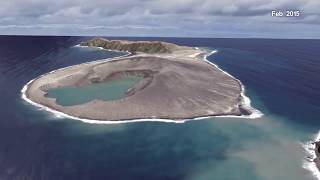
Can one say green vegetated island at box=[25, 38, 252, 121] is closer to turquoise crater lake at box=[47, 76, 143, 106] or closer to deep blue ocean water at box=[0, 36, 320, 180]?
turquoise crater lake at box=[47, 76, 143, 106]

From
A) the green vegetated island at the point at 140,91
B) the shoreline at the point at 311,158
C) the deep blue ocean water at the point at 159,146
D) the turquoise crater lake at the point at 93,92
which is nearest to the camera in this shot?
the deep blue ocean water at the point at 159,146

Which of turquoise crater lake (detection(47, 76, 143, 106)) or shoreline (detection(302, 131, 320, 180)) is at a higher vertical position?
A: turquoise crater lake (detection(47, 76, 143, 106))

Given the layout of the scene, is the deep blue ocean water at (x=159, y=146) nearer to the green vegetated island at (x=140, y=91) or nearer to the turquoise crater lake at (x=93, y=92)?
the green vegetated island at (x=140, y=91)

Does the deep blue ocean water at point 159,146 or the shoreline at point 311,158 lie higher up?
the deep blue ocean water at point 159,146

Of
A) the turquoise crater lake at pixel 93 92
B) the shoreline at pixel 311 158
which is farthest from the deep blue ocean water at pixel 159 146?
the turquoise crater lake at pixel 93 92

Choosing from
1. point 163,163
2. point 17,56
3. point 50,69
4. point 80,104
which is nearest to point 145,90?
point 80,104

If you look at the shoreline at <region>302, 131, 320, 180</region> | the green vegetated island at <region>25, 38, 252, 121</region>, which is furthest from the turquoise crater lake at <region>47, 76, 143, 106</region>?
the shoreline at <region>302, 131, 320, 180</region>

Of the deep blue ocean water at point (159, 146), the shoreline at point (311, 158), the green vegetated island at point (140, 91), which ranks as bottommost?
the shoreline at point (311, 158)

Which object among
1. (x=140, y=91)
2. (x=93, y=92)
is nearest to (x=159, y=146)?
(x=140, y=91)

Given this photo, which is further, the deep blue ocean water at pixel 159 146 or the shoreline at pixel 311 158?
the shoreline at pixel 311 158

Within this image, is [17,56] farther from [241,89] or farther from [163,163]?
[163,163]
